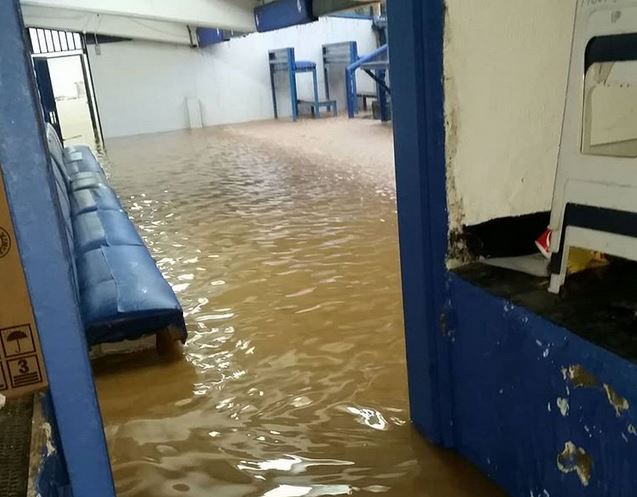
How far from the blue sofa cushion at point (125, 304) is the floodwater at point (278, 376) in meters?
0.16

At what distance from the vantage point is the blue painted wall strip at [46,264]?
0.90 meters

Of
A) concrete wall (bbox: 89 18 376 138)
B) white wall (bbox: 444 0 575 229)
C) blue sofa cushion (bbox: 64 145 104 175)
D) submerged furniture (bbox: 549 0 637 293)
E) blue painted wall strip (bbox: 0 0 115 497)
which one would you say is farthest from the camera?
concrete wall (bbox: 89 18 376 138)

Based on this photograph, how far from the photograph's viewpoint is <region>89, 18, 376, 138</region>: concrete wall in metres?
11.9

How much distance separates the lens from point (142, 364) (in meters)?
2.66

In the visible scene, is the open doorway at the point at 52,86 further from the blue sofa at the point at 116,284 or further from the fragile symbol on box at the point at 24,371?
the fragile symbol on box at the point at 24,371

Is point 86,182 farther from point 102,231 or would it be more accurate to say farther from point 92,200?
point 102,231

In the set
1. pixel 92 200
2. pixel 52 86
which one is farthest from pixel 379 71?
pixel 92 200

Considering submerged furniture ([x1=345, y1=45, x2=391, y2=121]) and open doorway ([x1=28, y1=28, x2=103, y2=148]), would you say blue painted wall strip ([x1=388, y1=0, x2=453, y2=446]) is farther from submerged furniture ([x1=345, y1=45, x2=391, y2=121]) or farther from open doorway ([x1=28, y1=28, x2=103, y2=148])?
submerged furniture ([x1=345, y1=45, x2=391, y2=121])

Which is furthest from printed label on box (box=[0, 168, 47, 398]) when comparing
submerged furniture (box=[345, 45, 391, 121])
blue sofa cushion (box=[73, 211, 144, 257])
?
submerged furniture (box=[345, 45, 391, 121])

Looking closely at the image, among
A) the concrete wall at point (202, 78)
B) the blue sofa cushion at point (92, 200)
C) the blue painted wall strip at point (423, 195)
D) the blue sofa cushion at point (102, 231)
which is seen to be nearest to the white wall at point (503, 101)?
the blue painted wall strip at point (423, 195)

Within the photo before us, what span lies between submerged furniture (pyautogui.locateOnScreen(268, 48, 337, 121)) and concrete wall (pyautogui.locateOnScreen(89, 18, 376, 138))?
14cm

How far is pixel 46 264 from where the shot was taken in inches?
38.2

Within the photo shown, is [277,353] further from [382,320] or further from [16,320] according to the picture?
[16,320]

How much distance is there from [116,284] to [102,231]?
83 centimetres
